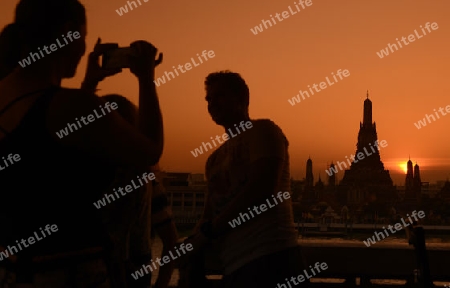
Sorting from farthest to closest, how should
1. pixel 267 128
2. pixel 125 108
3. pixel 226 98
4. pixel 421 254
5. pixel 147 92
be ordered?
1. pixel 421 254
2. pixel 226 98
3. pixel 267 128
4. pixel 125 108
5. pixel 147 92

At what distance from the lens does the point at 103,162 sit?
134cm

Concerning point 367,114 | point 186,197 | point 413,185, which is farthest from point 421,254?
point 367,114

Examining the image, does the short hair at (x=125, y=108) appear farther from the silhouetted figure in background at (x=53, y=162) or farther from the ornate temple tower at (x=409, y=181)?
the ornate temple tower at (x=409, y=181)

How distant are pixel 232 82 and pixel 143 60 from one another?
65cm

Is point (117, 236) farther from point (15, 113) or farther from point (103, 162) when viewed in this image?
point (15, 113)

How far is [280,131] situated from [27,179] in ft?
3.37

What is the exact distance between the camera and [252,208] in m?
1.99

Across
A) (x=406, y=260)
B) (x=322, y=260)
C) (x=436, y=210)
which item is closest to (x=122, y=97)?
(x=322, y=260)

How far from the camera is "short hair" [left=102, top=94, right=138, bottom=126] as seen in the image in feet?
6.31

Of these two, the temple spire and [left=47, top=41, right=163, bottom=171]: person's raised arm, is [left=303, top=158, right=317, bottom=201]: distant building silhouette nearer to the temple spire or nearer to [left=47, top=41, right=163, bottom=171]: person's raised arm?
the temple spire

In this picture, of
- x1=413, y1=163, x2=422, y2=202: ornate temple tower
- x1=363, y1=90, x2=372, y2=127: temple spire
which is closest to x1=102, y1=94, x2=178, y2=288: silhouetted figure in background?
x1=413, y1=163, x2=422, y2=202: ornate temple tower

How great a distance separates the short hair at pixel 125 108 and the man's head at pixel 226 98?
342 mm

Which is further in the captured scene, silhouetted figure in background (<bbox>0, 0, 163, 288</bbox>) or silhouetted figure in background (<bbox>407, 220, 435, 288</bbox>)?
silhouetted figure in background (<bbox>407, 220, 435, 288</bbox>)

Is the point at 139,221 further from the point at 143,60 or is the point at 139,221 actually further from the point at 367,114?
the point at 367,114
